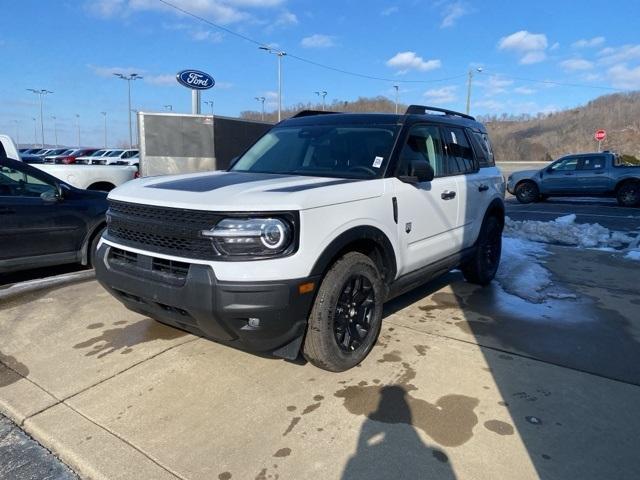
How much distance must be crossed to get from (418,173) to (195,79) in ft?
49.8

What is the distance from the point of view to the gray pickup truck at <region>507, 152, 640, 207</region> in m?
15.3

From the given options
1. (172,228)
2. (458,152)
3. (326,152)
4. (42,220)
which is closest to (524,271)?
(458,152)

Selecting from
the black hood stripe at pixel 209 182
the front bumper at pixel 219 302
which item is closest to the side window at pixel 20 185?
the black hood stripe at pixel 209 182

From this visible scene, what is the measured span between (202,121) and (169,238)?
1108 centimetres

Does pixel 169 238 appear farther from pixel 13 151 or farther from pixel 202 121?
pixel 202 121

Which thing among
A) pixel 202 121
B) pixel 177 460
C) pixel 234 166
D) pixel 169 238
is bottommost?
pixel 177 460

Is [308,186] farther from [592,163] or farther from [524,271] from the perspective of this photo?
[592,163]

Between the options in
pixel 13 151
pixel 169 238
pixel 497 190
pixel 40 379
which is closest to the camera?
pixel 169 238

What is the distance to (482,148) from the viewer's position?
560 cm

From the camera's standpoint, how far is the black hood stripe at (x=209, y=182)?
10.5ft

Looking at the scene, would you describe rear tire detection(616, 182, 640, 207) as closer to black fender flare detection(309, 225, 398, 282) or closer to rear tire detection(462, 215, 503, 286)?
rear tire detection(462, 215, 503, 286)

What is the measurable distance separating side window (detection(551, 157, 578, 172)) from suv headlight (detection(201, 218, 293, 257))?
16135 mm

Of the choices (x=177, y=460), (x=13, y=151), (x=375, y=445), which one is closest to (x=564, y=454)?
(x=375, y=445)

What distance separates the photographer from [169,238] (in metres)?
2.98
